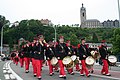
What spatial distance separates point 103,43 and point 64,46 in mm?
2296

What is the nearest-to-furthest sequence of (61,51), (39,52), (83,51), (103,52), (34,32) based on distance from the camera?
(39,52)
(61,51)
(83,51)
(103,52)
(34,32)

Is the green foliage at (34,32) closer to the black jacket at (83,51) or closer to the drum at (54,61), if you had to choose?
the drum at (54,61)

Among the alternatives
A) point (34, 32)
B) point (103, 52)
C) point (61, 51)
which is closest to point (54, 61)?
point (61, 51)

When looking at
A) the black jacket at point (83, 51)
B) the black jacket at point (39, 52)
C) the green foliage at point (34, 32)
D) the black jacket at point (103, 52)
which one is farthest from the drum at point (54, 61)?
the green foliage at point (34, 32)

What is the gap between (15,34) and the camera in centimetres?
11238

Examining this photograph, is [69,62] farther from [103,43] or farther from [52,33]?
[52,33]

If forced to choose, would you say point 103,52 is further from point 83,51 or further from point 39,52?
point 39,52

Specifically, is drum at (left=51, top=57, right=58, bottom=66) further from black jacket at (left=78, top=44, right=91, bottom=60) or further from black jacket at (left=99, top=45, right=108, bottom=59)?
black jacket at (left=99, top=45, right=108, bottom=59)

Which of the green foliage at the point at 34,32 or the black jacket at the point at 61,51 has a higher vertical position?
the green foliage at the point at 34,32

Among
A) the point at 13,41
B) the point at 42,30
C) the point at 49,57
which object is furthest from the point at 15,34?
the point at 49,57

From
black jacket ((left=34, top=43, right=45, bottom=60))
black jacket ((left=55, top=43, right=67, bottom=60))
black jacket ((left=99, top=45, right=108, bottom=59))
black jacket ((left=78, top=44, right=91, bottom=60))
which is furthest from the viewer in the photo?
black jacket ((left=99, top=45, right=108, bottom=59))

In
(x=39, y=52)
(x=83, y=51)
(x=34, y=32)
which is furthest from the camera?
(x=34, y=32)

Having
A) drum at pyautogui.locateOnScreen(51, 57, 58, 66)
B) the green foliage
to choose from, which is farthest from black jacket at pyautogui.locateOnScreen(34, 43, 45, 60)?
the green foliage

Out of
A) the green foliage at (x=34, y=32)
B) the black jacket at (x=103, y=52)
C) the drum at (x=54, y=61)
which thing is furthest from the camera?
the green foliage at (x=34, y=32)
